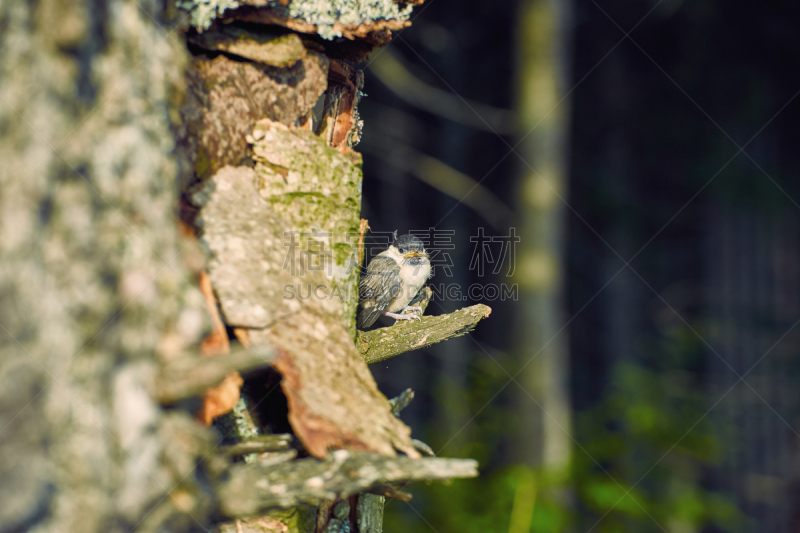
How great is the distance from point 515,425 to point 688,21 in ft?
26.8

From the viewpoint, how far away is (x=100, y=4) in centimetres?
135

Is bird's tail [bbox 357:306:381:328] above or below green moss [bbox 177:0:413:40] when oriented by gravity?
below

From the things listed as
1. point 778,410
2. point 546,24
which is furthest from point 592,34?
point 778,410

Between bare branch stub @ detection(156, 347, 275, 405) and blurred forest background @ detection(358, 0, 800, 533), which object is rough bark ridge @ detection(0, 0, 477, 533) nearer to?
bare branch stub @ detection(156, 347, 275, 405)

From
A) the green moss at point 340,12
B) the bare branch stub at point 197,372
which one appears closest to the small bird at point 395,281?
the green moss at point 340,12

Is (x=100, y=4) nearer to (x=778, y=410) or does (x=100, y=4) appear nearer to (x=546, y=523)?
(x=546, y=523)

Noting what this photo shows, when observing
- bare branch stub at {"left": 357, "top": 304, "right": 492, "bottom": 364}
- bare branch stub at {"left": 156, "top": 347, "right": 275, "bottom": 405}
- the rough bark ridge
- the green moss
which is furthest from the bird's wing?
bare branch stub at {"left": 156, "top": 347, "right": 275, "bottom": 405}

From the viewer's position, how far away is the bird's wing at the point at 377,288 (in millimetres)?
4113

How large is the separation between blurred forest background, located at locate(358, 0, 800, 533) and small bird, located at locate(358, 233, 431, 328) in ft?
7.36

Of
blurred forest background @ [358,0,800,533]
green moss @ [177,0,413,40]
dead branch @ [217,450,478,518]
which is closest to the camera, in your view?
dead branch @ [217,450,478,518]

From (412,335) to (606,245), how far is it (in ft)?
33.0

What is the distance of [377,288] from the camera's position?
4234mm

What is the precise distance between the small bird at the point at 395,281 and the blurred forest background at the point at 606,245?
2.24 m

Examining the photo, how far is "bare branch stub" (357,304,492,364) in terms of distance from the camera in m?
2.76
